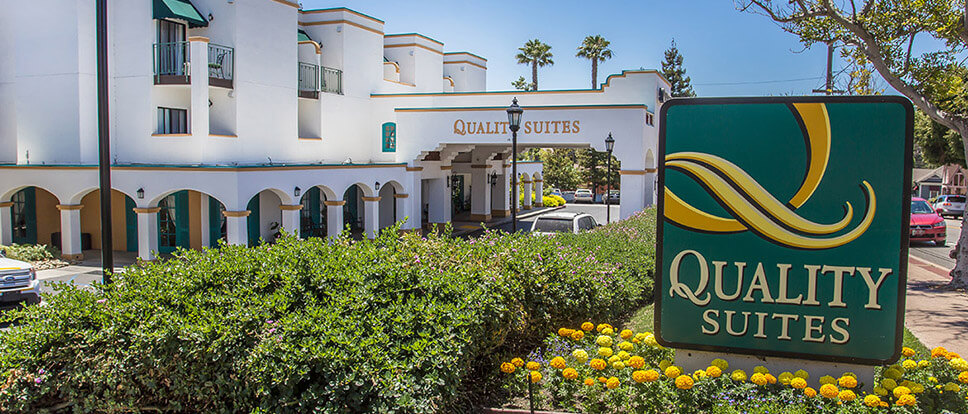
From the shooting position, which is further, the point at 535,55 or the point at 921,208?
the point at 535,55

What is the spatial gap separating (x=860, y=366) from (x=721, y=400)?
1.28 meters

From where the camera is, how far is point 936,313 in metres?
12.1

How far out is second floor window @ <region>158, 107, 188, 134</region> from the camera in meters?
23.2

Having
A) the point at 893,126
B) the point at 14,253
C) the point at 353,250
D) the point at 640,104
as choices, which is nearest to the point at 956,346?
the point at 893,126

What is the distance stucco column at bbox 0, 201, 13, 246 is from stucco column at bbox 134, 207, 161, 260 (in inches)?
184

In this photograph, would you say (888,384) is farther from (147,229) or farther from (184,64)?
(184,64)

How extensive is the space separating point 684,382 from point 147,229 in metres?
20.2

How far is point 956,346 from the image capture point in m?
9.47

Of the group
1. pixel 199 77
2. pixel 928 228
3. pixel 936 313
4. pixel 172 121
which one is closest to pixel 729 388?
pixel 936 313

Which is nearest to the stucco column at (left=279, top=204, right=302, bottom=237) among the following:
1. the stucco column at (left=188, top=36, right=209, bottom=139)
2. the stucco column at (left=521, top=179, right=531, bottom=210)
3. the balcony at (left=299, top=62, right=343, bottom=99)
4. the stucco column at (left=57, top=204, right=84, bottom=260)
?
the stucco column at (left=188, top=36, right=209, bottom=139)

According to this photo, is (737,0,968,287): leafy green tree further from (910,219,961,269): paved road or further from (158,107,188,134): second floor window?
(158,107,188,134): second floor window

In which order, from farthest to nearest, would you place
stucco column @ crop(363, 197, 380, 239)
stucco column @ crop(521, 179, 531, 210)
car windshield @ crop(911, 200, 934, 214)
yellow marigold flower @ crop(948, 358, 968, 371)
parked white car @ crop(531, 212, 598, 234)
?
1. stucco column @ crop(521, 179, 531, 210)
2. stucco column @ crop(363, 197, 380, 239)
3. car windshield @ crop(911, 200, 934, 214)
4. parked white car @ crop(531, 212, 598, 234)
5. yellow marigold flower @ crop(948, 358, 968, 371)

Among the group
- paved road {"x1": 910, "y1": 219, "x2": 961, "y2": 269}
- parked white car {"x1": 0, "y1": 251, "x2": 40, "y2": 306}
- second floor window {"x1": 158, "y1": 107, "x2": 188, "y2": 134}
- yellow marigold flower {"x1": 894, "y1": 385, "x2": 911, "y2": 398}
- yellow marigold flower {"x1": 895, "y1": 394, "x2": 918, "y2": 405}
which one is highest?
second floor window {"x1": 158, "y1": 107, "x2": 188, "y2": 134}

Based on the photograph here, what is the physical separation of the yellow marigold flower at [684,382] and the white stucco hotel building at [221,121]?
52.1 ft
